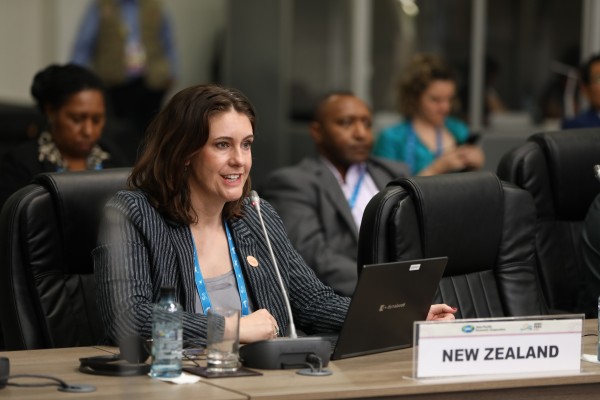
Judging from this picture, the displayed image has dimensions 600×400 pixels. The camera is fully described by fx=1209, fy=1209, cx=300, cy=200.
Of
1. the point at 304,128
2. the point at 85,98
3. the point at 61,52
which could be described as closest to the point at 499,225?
the point at 85,98

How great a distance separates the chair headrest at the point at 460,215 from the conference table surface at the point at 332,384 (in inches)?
27.0

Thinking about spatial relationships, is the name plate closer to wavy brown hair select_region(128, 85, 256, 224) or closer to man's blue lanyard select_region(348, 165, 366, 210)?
wavy brown hair select_region(128, 85, 256, 224)

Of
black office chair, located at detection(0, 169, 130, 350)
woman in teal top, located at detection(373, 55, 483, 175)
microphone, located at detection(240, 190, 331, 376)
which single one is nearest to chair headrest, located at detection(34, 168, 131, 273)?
black office chair, located at detection(0, 169, 130, 350)

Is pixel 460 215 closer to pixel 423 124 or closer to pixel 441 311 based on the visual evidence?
pixel 441 311

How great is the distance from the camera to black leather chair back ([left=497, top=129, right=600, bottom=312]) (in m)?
3.98

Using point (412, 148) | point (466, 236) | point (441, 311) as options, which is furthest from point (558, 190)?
point (412, 148)

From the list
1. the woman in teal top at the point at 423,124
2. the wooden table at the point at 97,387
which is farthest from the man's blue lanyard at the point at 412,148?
the wooden table at the point at 97,387

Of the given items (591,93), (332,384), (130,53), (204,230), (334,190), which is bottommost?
(332,384)

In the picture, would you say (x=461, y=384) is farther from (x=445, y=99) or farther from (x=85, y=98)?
(x=445, y=99)

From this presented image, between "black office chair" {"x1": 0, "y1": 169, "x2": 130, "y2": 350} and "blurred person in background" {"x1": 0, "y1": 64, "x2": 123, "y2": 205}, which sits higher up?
"blurred person in background" {"x1": 0, "y1": 64, "x2": 123, "y2": 205}

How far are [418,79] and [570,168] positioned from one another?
2.06 meters

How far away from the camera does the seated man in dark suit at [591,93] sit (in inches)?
224

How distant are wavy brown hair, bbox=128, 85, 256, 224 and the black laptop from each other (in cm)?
57

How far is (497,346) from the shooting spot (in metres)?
2.48
